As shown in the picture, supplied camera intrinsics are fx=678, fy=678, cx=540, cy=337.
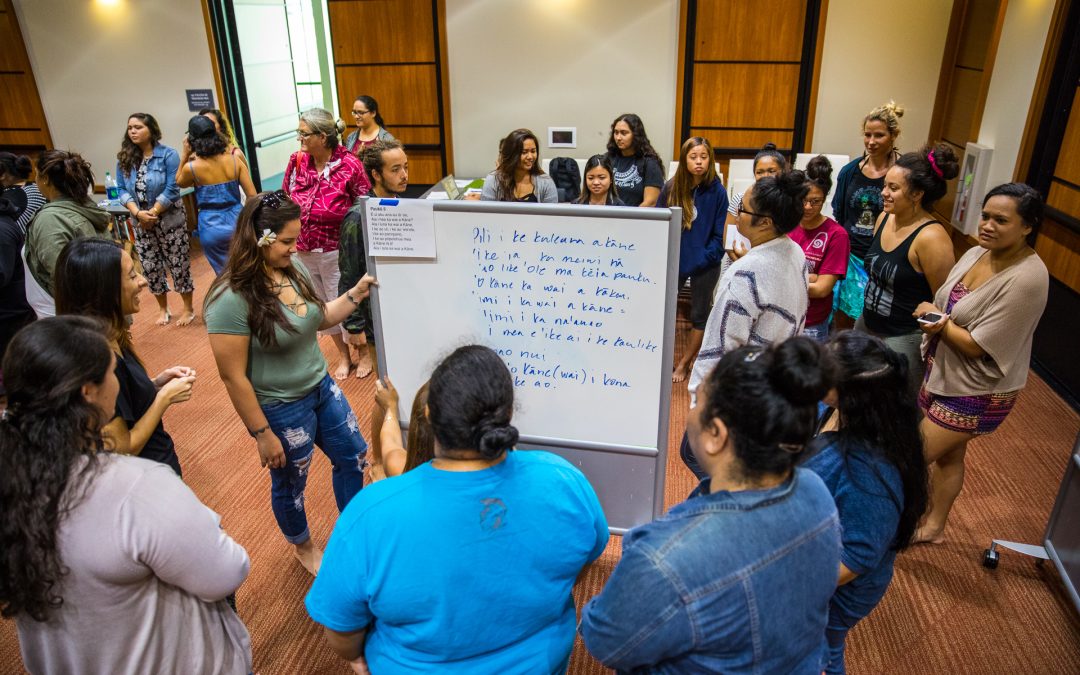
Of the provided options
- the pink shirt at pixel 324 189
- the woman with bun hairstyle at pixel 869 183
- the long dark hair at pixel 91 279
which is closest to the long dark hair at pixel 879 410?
the long dark hair at pixel 91 279

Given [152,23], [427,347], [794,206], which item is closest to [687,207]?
[794,206]

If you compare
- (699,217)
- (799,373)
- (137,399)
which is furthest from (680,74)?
(799,373)

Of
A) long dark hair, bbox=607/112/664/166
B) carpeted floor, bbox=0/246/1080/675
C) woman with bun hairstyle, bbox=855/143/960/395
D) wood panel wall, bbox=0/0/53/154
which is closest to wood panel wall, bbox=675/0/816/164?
long dark hair, bbox=607/112/664/166

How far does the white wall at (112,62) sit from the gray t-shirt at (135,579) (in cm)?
571

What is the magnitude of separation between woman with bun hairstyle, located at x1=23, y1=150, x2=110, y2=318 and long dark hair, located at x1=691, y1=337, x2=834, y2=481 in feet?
9.24

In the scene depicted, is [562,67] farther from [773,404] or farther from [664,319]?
[773,404]

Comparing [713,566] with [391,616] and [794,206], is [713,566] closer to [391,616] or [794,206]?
[391,616]

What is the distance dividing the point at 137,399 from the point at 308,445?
0.56 m

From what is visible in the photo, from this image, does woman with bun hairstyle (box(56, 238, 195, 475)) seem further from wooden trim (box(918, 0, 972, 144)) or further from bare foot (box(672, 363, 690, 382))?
wooden trim (box(918, 0, 972, 144))

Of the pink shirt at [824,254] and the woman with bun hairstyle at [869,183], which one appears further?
the woman with bun hairstyle at [869,183]

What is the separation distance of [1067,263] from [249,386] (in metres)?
4.02

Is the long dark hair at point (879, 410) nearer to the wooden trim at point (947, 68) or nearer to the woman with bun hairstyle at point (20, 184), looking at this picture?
the woman with bun hairstyle at point (20, 184)

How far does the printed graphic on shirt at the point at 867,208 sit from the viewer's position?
10.9 feet

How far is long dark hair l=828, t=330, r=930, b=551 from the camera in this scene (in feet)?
4.05
